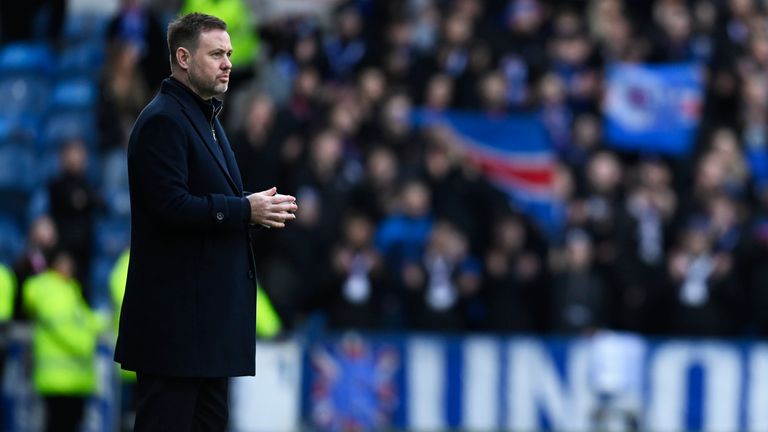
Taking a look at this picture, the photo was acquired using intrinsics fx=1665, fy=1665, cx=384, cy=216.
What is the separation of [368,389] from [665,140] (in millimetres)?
4844

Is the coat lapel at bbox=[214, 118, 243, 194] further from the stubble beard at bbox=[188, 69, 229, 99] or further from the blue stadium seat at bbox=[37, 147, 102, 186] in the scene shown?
the blue stadium seat at bbox=[37, 147, 102, 186]

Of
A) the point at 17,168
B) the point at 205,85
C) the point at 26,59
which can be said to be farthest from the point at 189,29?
the point at 26,59

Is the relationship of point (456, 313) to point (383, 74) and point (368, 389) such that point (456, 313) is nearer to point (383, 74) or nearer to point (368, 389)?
point (368, 389)

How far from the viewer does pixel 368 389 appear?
14.4 m

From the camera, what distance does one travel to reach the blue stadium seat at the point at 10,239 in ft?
47.3

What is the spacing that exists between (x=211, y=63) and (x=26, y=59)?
1068 cm

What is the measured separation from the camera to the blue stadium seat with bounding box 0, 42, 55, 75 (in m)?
→ 16.2

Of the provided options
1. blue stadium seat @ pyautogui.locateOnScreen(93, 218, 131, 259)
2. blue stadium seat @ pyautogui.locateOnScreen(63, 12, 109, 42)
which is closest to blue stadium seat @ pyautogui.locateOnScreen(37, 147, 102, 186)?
blue stadium seat @ pyautogui.locateOnScreen(93, 218, 131, 259)

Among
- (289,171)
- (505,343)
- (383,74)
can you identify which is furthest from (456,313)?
(383,74)

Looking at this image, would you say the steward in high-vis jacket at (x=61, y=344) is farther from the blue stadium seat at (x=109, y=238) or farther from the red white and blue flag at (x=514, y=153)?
the red white and blue flag at (x=514, y=153)

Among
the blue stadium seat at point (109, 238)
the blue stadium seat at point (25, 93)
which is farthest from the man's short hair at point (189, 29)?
the blue stadium seat at point (25, 93)

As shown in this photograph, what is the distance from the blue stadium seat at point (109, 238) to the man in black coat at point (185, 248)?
849cm

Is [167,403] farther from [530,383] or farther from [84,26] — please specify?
[84,26]

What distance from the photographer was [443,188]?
1554 cm
